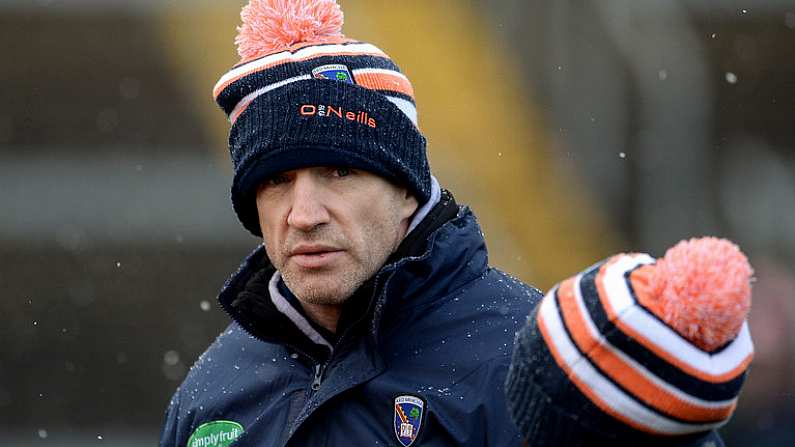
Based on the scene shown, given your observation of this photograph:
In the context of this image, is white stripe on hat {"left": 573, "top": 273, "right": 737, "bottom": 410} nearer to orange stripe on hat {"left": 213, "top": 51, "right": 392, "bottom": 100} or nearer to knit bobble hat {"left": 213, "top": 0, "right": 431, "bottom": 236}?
knit bobble hat {"left": 213, "top": 0, "right": 431, "bottom": 236}

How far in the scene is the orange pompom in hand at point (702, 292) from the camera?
1877 millimetres

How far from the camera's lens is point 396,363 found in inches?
108

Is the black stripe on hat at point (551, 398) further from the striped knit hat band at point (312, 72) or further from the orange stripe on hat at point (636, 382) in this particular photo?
the striped knit hat band at point (312, 72)

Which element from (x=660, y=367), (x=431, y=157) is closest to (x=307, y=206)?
(x=660, y=367)

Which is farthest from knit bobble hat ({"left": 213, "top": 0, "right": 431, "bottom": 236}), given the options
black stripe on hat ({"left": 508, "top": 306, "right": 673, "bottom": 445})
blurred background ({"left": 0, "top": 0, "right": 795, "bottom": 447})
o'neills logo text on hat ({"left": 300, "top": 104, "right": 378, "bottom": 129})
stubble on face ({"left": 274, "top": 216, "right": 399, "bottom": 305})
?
blurred background ({"left": 0, "top": 0, "right": 795, "bottom": 447})

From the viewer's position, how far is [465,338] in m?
2.77

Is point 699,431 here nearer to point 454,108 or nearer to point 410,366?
point 410,366

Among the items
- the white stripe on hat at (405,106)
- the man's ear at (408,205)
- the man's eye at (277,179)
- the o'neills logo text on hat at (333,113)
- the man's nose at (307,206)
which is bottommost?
the man's ear at (408,205)

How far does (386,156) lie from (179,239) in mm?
3181

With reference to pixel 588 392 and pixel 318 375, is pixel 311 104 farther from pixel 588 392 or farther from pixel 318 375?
pixel 588 392

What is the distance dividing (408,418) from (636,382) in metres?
0.80

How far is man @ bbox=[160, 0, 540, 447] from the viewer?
8.86ft

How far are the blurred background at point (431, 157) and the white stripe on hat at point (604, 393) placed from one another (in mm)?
3462

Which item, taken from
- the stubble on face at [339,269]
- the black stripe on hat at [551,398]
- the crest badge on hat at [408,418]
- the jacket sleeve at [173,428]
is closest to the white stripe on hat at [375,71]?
the stubble on face at [339,269]
